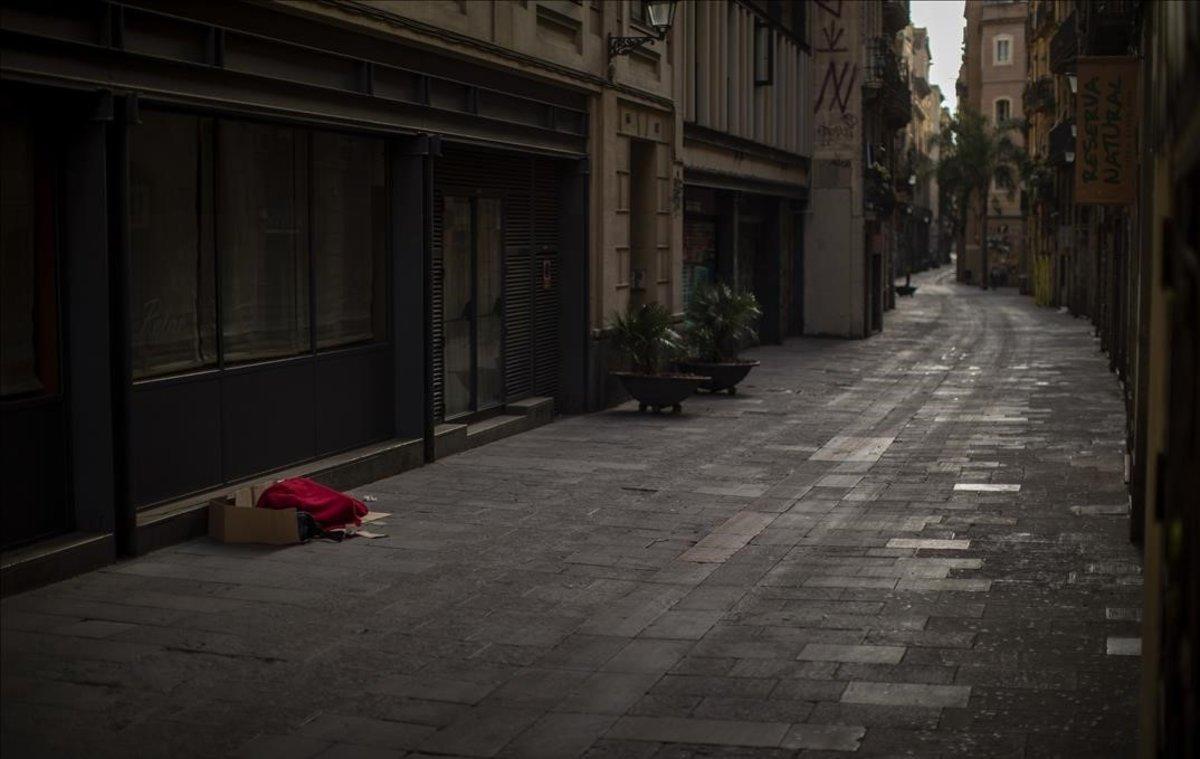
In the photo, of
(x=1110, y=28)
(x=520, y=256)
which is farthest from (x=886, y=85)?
(x=520, y=256)

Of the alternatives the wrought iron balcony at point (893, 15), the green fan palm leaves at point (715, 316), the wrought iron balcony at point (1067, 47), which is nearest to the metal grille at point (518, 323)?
the green fan palm leaves at point (715, 316)

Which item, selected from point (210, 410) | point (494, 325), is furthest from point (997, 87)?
point (210, 410)

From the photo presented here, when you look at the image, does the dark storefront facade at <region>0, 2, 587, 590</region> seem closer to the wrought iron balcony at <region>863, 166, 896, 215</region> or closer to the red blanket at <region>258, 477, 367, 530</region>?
the red blanket at <region>258, 477, 367, 530</region>

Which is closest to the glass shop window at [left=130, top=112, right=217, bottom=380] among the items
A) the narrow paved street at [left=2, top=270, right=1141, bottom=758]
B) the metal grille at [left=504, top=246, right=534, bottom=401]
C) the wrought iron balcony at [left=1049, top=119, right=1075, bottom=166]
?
the narrow paved street at [left=2, top=270, right=1141, bottom=758]

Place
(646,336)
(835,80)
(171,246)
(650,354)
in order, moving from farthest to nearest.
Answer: (835,80), (650,354), (646,336), (171,246)

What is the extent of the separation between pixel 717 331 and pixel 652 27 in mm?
4262

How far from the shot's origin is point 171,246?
11.2 metres

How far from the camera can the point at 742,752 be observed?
21.9 ft

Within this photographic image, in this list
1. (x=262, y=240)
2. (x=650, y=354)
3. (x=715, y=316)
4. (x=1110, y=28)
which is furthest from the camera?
(x=1110, y=28)

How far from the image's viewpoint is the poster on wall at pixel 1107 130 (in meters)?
16.5

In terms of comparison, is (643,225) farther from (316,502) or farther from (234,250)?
(316,502)

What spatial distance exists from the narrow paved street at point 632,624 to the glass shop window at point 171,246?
1528 millimetres

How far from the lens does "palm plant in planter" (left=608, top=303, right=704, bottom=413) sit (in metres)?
19.5

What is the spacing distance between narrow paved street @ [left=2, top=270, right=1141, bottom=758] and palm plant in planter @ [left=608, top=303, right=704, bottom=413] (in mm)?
3868
